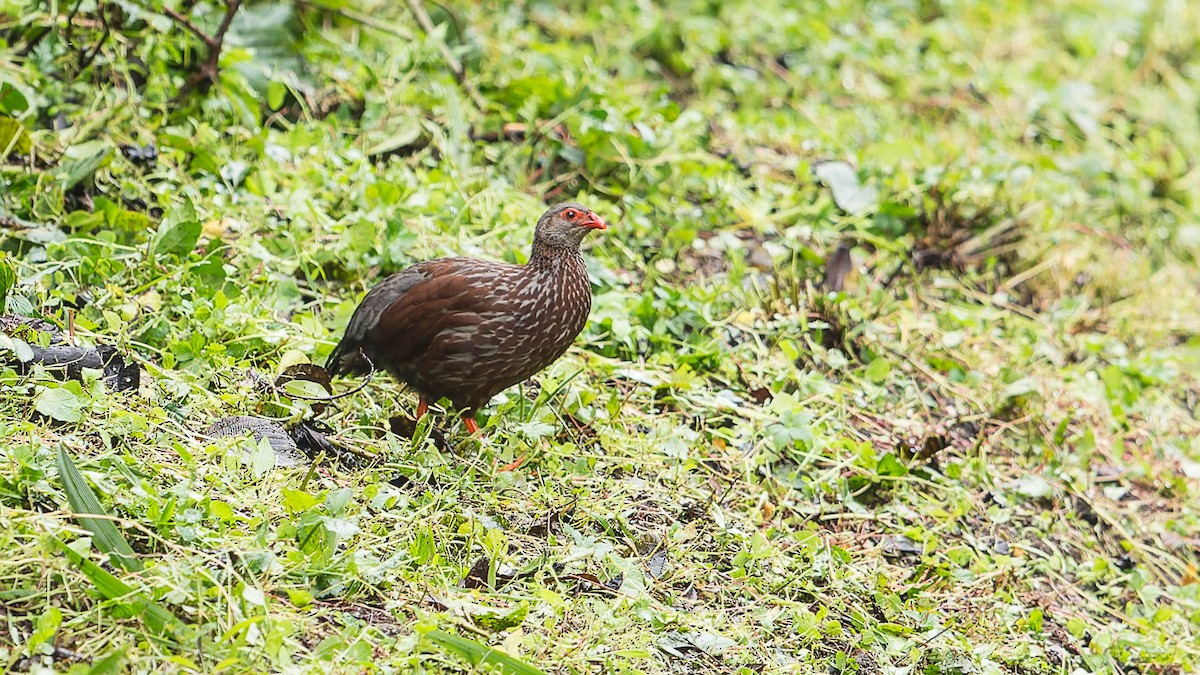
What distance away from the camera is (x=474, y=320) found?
413 cm

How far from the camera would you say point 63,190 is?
4.84 m

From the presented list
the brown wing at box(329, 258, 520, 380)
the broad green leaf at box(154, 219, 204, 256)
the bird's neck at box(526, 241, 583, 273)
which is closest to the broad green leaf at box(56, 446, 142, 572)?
the brown wing at box(329, 258, 520, 380)

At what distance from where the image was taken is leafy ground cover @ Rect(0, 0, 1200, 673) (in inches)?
134

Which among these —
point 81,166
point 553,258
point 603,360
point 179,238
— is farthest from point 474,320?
point 81,166

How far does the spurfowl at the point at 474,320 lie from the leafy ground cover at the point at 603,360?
20 cm

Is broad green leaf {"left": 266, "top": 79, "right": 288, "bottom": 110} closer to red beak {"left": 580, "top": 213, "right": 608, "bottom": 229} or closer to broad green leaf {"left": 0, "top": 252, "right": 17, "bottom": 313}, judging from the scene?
broad green leaf {"left": 0, "top": 252, "right": 17, "bottom": 313}

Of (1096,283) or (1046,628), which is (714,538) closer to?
(1046,628)

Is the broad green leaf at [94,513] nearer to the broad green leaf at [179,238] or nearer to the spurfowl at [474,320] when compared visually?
the spurfowl at [474,320]

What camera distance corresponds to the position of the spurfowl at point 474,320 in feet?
13.5

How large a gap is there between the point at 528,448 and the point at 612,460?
293 millimetres

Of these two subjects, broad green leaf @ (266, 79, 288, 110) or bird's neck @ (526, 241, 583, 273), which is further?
broad green leaf @ (266, 79, 288, 110)

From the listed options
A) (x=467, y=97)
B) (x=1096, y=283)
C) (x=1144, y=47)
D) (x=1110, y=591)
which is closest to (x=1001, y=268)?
(x=1096, y=283)

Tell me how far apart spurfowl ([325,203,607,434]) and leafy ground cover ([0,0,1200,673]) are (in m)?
0.20

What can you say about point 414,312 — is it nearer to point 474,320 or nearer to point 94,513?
point 474,320
